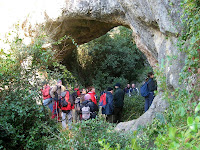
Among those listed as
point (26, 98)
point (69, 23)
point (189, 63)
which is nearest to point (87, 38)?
point (69, 23)

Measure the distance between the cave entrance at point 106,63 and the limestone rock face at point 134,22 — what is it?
12.2 feet

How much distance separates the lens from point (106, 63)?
48.3 ft

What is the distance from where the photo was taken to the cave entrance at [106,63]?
1405cm

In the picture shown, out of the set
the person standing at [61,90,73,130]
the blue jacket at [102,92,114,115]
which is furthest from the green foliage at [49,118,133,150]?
the blue jacket at [102,92,114,115]

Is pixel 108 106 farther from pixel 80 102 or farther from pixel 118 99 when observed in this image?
pixel 80 102

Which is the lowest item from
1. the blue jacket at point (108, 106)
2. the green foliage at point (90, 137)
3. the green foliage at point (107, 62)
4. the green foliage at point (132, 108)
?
Answer: the green foliage at point (132, 108)

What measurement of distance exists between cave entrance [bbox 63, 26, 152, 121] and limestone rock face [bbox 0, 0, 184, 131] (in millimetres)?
3706

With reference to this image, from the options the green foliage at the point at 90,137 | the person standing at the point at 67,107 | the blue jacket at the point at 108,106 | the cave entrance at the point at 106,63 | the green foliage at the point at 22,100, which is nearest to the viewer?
the green foliage at the point at 90,137

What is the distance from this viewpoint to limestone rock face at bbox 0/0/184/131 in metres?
4.87

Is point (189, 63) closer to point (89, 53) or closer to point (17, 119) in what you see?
point (17, 119)

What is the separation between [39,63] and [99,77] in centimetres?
916

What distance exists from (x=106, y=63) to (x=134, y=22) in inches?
311

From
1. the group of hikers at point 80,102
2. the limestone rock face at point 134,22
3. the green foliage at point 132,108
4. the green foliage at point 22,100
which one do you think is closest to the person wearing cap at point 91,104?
the group of hikers at point 80,102

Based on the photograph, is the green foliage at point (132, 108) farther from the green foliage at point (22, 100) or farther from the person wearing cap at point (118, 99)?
the green foliage at point (22, 100)
